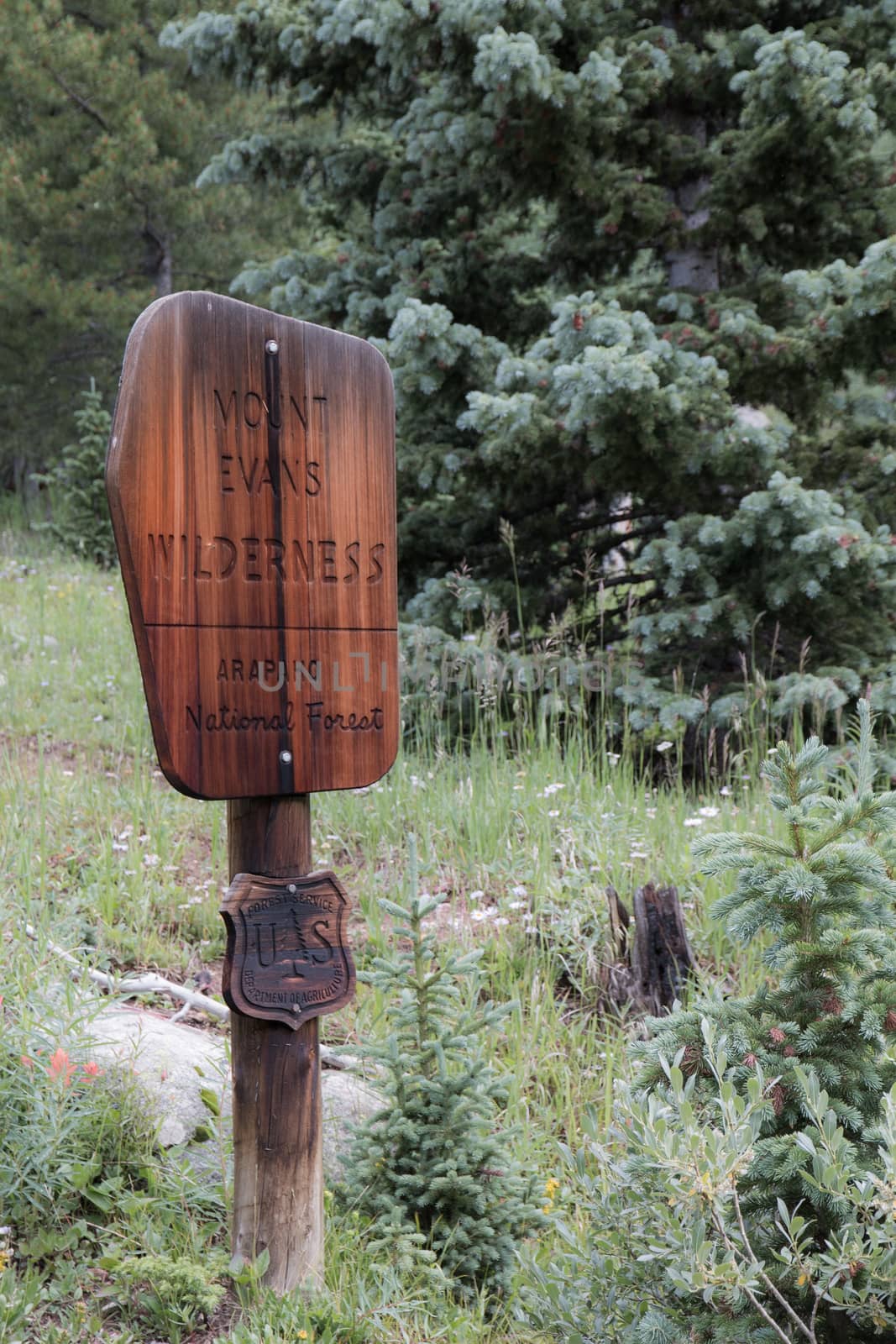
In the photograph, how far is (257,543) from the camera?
6.72ft

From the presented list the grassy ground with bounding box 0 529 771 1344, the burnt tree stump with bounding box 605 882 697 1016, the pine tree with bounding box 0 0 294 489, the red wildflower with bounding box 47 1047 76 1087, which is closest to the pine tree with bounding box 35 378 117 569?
the pine tree with bounding box 0 0 294 489

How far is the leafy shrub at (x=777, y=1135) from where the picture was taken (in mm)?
1453

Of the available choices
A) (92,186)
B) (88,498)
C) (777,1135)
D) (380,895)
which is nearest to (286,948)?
(777,1135)

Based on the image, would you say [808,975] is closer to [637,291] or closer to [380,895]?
[380,895]

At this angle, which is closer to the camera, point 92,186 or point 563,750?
point 563,750

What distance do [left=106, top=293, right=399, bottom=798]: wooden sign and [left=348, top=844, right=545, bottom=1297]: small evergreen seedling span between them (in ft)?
1.69

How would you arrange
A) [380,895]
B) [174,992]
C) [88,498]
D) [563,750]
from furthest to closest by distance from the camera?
[88,498], [563,750], [380,895], [174,992]

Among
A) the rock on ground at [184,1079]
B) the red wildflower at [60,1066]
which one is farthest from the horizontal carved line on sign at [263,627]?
the rock on ground at [184,1079]

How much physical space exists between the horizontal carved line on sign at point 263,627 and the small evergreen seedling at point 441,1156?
566 millimetres

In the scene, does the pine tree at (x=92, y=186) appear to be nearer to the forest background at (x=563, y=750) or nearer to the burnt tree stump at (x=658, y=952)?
the forest background at (x=563, y=750)

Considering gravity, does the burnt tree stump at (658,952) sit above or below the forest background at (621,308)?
below

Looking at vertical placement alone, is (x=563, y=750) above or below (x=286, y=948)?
below

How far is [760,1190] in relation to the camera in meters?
1.72

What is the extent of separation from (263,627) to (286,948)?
2.12 ft
